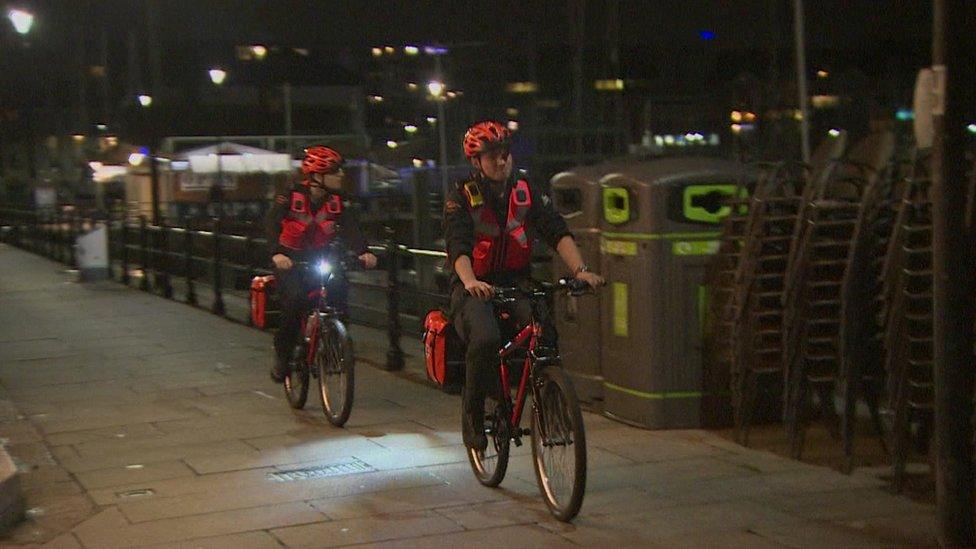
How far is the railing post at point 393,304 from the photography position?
10.7 metres

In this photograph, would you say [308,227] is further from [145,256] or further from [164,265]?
[145,256]

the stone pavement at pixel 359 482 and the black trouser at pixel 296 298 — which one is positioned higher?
the black trouser at pixel 296 298

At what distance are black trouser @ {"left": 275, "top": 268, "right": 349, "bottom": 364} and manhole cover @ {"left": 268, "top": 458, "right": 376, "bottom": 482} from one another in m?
1.53

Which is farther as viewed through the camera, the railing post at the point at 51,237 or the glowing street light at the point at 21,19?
the railing post at the point at 51,237

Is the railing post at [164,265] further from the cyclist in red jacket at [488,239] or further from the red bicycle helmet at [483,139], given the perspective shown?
the red bicycle helmet at [483,139]

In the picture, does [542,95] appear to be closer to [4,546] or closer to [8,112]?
[8,112]

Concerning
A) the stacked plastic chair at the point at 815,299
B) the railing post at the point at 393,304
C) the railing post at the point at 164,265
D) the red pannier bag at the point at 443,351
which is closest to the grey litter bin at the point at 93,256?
the railing post at the point at 164,265

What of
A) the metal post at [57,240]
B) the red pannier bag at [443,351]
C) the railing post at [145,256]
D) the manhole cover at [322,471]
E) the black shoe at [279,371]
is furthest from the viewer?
the metal post at [57,240]

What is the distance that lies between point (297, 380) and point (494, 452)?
268cm

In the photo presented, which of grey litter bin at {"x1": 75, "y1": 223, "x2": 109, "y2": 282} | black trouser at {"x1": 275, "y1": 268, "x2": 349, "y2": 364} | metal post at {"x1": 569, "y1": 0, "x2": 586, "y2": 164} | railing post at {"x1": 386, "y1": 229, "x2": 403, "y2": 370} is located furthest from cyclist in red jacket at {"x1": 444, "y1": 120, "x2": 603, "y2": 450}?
metal post at {"x1": 569, "y1": 0, "x2": 586, "y2": 164}

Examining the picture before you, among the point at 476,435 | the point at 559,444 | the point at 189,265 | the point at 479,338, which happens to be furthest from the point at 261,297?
the point at 189,265

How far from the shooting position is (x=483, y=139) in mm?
6145

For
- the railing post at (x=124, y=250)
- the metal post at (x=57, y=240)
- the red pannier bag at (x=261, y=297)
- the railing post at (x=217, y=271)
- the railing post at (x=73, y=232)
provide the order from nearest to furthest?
the red pannier bag at (x=261, y=297) < the railing post at (x=217, y=271) < the railing post at (x=124, y=250) < the railing post at (x=73, y=232) < the metal post at (x=57, y=240)

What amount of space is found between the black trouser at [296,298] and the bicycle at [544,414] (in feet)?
7.70
